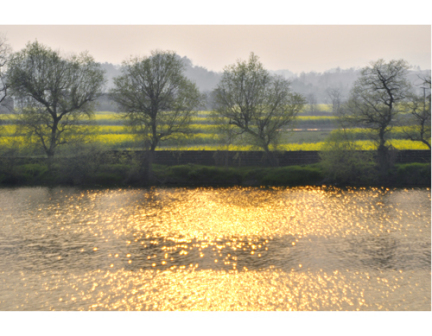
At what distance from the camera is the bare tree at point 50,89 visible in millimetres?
54875

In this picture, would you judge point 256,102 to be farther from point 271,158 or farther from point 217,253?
point 217,253

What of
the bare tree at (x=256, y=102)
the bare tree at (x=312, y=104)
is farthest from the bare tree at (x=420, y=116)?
the bare tree at (x=312, y=104)

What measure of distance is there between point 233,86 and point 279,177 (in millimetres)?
13051

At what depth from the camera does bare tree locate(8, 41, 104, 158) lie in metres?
54.9

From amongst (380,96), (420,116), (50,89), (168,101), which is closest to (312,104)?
(420,116)

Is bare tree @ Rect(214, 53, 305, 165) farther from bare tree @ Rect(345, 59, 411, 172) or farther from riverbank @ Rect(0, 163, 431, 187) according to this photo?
bare tree @ Rect(345, 59, 411, 172)

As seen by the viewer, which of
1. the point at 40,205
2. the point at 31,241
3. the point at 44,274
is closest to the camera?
the point at 44,274

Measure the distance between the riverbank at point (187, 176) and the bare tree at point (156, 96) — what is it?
4.00 meters

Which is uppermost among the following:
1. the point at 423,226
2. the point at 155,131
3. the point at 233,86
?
the point at 233,86

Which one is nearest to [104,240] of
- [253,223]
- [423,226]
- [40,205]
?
[253,223]

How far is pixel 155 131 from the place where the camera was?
180 feet

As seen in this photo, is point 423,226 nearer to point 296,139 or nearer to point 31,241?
point 31,241

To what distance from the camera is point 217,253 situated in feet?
84.4

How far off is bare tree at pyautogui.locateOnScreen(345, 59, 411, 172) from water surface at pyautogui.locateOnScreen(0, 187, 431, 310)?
12.6m
